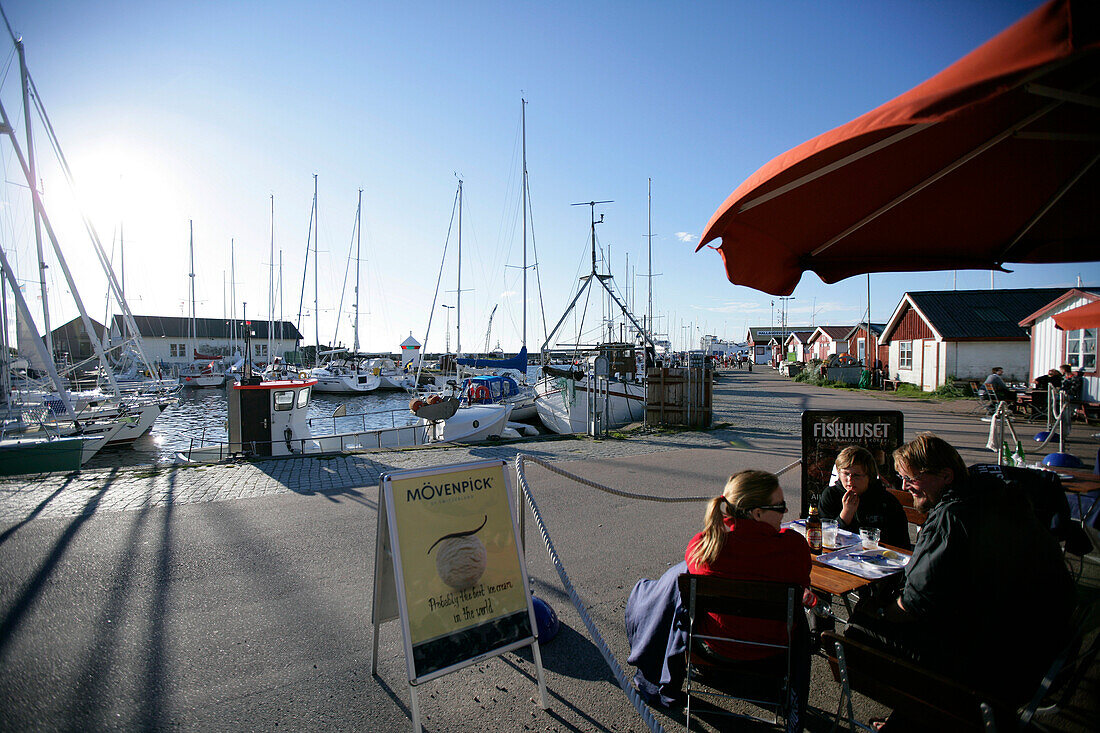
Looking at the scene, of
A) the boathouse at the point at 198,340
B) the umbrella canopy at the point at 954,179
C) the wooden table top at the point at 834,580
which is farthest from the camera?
the boathouse at the point at 198,340

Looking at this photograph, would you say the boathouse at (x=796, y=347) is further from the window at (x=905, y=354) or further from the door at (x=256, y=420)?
the door at (x=256, y=420)

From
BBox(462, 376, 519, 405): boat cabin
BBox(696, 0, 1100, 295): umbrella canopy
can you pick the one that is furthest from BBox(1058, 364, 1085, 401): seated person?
BBox(462, 376, 519, 405): boat cabin

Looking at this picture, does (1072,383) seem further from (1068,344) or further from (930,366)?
(930,366)

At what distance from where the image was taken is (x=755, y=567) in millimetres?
2729

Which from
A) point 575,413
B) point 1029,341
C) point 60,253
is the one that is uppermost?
point 60,253

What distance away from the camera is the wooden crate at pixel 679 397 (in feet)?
47.0

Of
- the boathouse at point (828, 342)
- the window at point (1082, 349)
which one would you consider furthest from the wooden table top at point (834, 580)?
the boathouse at point (828, 342)

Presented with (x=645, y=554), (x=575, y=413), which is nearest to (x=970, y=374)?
(x=575, y=413)

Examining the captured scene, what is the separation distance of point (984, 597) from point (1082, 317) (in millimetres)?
7077

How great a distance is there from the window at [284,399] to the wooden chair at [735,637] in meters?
11.3

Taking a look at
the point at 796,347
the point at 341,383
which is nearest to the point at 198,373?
the point at 341,383

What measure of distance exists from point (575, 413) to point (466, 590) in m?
15.4

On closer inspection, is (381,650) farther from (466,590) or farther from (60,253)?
(60,253)

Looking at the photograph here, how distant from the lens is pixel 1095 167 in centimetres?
281
